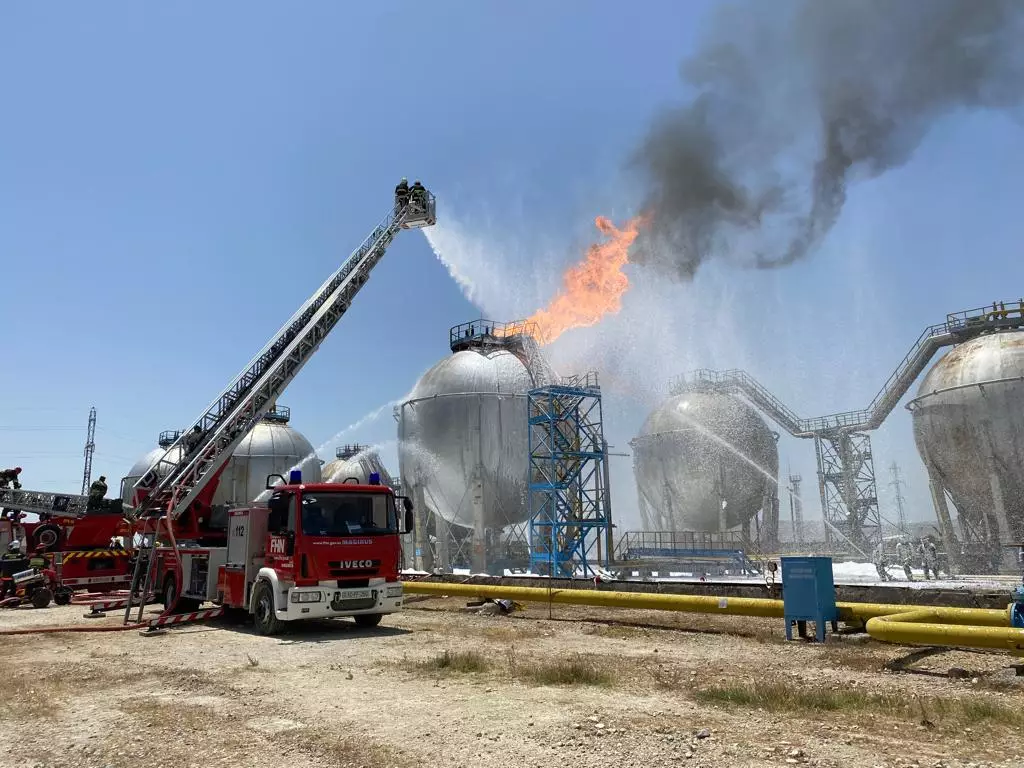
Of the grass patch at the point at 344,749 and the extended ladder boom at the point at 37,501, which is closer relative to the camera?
the grass patch at the point at 344,749

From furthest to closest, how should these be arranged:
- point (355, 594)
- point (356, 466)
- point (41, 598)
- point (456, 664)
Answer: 1. point (356, 466)
2. point (41, 598)
3. point (355, 594)
4. point (456, 664)

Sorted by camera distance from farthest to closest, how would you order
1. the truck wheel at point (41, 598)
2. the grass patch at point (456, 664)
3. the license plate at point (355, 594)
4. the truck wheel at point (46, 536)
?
the truck wheel at point (46, 536)
the truck wheel at point (41, 598)
the license plate at point (355, 594)
the grass patch at point (456, 664)

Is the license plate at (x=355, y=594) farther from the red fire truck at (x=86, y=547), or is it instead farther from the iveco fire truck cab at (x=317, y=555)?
the red fire truck at (x=86, y=547)

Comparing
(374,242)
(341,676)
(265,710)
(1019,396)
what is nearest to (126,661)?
(341,676)

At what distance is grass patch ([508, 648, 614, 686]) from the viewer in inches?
326

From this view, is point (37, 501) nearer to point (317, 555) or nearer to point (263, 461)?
point (263, 461)

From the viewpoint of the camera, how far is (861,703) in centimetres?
683

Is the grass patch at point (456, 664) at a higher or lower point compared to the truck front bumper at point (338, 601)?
lower

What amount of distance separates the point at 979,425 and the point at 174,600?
29.3 meters

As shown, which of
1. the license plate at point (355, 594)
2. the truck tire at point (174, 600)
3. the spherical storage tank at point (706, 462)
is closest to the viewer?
the license plate at point (355, 594)

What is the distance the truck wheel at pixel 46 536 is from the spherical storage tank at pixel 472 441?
50.3 ft

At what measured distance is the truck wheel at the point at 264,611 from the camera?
1334cm

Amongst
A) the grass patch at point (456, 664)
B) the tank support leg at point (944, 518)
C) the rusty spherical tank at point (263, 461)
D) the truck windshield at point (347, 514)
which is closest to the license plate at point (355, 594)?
the truck windshield at point (347, 514)

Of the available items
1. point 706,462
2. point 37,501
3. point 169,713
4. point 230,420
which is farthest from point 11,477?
point 706,462
